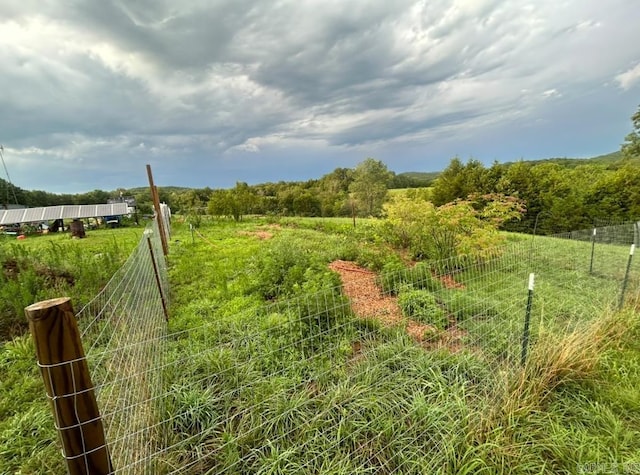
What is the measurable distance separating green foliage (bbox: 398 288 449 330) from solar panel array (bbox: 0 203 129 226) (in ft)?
87.2

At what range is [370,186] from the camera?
Answer: 106 feet

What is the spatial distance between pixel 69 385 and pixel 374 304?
3.40 m

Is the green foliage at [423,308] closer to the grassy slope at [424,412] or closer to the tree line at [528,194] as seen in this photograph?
the grassy slope at [424,412]

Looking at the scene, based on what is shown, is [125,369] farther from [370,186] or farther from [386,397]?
[370,186]

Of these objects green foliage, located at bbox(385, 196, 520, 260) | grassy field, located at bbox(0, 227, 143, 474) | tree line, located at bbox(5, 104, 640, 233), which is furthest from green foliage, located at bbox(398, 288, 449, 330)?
tree line, located at bbox(5, 104, 640, 233)

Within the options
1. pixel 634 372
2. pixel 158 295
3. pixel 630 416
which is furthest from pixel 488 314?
pixel 158 295

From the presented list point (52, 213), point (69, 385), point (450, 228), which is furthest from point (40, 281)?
point (52, 213)

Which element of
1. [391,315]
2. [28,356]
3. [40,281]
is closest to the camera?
[28,356]

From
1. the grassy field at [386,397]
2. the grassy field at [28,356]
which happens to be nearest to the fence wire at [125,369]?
the grassy field at [386,397]

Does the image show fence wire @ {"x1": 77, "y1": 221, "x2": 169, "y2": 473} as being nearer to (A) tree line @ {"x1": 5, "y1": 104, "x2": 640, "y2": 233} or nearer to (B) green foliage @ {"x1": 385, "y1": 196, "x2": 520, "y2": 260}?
(B) green foliage @ {"x1": 385, "y1": 196, "x2": 520, "y2": 260}

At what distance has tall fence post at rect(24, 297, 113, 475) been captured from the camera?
0.91 m

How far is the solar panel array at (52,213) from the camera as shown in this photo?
21172 mm

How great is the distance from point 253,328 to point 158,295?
1384 mm

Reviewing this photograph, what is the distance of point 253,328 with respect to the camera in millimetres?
3197
